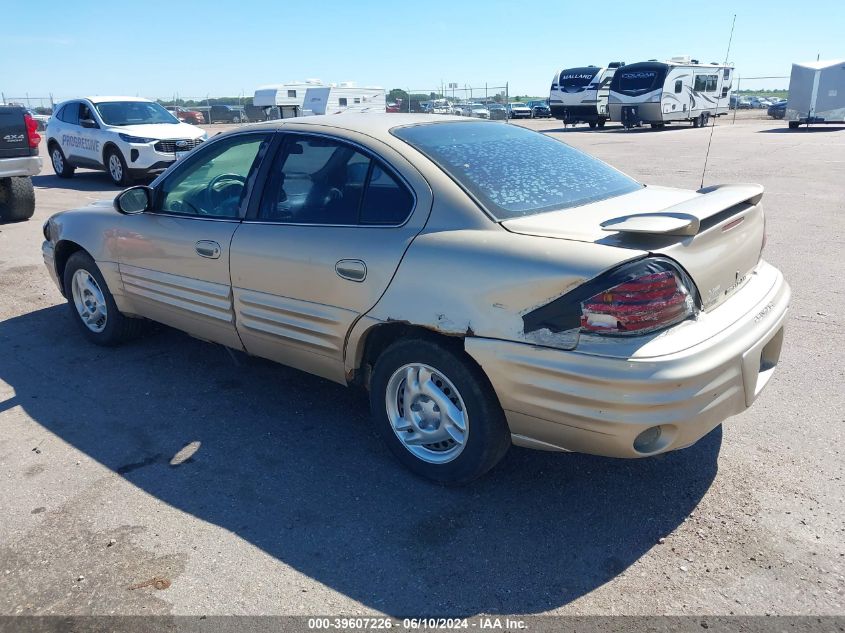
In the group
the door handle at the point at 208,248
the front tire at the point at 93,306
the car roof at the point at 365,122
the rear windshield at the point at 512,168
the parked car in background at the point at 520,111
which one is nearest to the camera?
the rear windshield at the point at 512,168

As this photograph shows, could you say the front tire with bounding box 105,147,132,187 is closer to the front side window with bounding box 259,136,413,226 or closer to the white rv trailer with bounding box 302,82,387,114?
the front side window with bounding box 259,136,413,226

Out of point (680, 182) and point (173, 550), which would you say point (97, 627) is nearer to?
point (173, 550)

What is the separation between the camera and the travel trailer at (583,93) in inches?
1323

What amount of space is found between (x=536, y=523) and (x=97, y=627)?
1769mm

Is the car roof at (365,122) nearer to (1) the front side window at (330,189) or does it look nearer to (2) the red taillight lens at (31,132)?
(1) the front side window at (330,189)

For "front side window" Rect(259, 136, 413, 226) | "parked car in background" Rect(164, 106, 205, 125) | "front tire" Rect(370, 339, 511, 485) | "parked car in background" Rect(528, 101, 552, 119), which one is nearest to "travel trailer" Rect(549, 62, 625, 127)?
"parked car in background" Rect(528, 101, 552, 119)

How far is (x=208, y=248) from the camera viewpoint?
413cm

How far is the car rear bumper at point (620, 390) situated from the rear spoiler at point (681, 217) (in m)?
0.46

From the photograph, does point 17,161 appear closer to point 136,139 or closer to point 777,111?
point 136,139

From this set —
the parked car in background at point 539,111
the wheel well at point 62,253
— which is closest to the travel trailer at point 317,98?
the parked car in background at point 539,111

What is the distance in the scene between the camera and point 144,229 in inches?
181

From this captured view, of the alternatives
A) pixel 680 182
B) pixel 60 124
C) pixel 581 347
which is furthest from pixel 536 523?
pixel 60 124

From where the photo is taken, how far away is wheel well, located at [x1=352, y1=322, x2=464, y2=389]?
3.16 meters

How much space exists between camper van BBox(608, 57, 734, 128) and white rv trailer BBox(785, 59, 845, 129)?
3458mm
